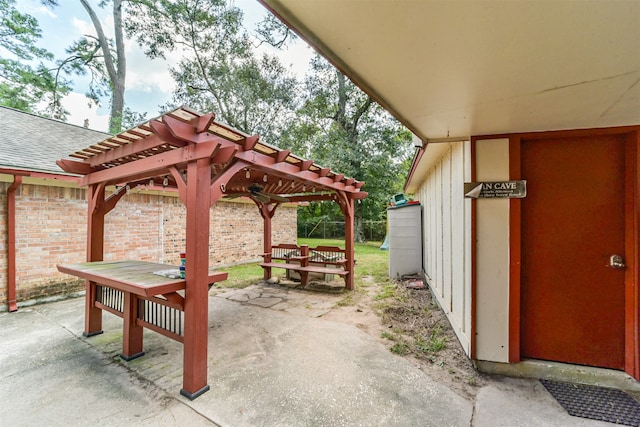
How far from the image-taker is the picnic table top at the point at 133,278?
224 centimetres

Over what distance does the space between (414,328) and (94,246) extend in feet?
15.4

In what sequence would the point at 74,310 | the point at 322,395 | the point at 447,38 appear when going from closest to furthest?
the point at 447,38
the point at 322,395
the point at 74,310

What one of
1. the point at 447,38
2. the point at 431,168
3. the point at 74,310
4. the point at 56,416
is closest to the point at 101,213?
the point at 74,310

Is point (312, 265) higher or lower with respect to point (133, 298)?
lower

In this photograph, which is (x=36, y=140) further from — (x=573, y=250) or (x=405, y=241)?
(x=573, y=250)

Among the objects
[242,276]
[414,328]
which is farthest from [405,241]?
[242,276]

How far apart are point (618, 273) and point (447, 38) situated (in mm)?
2858

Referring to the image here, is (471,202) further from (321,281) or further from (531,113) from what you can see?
(321,281)

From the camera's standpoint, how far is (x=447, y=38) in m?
1.30

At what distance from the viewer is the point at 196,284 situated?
2.33 meters

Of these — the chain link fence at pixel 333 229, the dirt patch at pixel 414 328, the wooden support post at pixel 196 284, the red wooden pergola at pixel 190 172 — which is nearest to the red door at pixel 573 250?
the dirt patch at pixel 414 328

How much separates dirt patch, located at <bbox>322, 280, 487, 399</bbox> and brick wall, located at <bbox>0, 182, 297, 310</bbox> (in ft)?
16.2

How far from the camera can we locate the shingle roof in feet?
14.9

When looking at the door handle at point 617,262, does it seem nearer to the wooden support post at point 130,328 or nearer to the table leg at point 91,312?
the wooden support post at point 130,328
